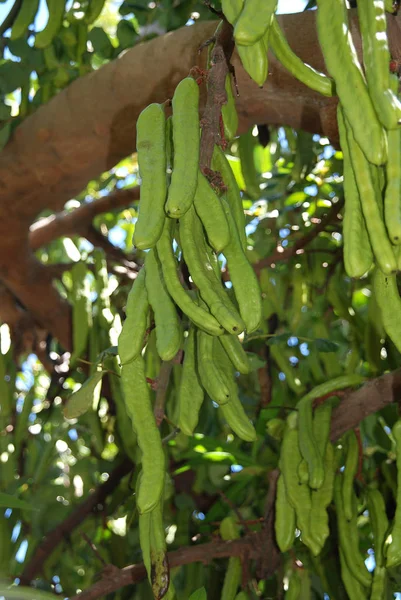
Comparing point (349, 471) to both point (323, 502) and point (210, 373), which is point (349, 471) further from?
point (210, 373)

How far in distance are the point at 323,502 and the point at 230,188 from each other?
73cm

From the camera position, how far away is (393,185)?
86cm

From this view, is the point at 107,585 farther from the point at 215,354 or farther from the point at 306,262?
the point at 306,262

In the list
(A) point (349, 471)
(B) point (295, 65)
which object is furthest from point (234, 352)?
(A) point (349, 471)

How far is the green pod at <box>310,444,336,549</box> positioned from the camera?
1521 mm

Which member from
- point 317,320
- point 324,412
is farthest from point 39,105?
point 324,412

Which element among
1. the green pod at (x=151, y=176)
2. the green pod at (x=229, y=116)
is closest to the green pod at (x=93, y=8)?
the green pod at (x=229, y=116)

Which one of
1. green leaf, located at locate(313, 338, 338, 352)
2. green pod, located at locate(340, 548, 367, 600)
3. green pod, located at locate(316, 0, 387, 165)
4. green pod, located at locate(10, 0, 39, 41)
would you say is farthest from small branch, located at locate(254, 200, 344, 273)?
green pod, located at locate(316, 0, 387, 165)

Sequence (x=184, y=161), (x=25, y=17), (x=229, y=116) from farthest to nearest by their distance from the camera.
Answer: (x=25, y=17), (x=229, y=116), (x=184, y=161)

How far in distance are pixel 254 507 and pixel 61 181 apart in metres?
1.03

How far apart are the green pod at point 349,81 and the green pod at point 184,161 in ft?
0.60

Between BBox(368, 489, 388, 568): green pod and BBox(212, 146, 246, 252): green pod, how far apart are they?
752 mm

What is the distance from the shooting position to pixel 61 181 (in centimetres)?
230

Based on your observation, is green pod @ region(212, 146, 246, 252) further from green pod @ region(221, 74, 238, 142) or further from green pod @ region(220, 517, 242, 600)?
green pod @ region(220, 517, 242, 600)
